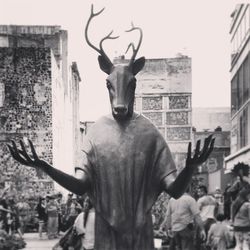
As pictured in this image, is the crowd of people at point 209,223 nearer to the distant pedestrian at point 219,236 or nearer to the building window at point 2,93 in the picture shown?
the distant pedestrian at point 219,236

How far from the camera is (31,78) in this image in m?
31.8

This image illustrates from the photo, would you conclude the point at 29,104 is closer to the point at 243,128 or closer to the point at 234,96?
the point at 243,128

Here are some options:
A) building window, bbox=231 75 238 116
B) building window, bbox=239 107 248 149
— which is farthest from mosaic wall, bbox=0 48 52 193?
building window, bbox=231 75 238 116

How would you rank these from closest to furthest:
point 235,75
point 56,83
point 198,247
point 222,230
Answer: point 198,247
point 222,230
point 56,83
point 235,75

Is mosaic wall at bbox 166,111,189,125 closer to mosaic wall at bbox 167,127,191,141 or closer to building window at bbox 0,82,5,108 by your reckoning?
mosaic wall at bbox 167,127,191,141

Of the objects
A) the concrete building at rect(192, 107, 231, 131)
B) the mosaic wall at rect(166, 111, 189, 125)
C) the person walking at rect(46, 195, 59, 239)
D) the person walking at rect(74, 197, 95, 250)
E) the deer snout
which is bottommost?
the person walking at rect(46, 195, 59, 239)

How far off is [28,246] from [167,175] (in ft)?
50.8

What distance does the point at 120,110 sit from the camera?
4.46 m

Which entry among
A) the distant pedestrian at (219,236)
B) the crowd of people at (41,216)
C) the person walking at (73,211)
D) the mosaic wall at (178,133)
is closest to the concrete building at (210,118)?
the mosaic wall at (178,133)

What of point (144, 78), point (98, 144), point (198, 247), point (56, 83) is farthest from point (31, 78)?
point (98, 144)

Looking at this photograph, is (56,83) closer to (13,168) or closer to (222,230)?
(13,168)

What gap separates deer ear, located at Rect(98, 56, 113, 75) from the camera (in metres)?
4.60

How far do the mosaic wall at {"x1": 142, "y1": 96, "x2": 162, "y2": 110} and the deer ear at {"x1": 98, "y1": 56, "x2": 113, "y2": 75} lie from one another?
45.2 m

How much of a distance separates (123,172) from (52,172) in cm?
46
